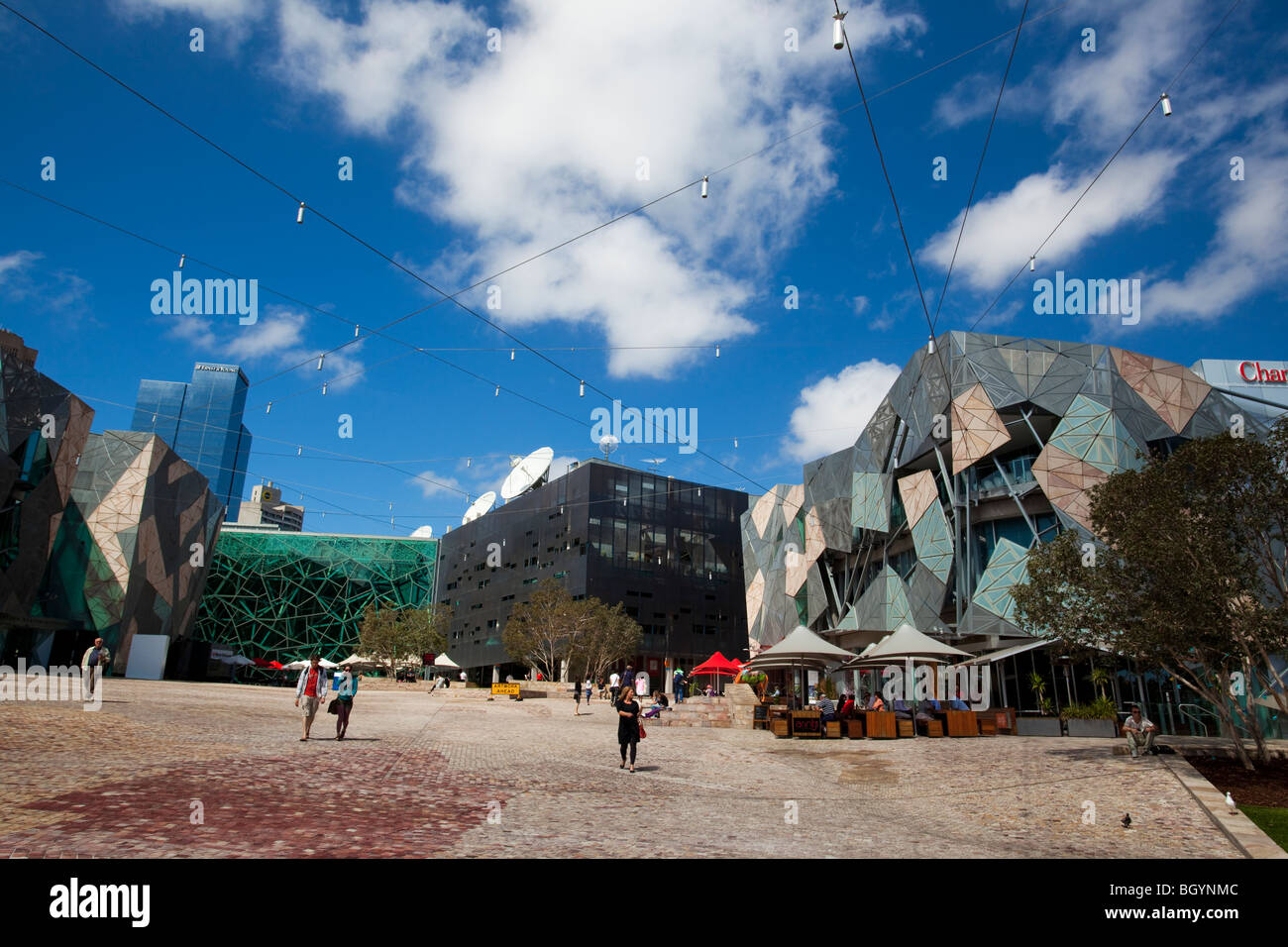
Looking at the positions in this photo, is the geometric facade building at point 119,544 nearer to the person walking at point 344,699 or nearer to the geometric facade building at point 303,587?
the person walking at point 344,699

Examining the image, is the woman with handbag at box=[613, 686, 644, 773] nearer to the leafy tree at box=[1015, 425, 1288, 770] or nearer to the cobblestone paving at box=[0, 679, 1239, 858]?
the cobblestone paving at box=[0, 679, 1239, 858]

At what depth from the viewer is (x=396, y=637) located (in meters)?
72.8

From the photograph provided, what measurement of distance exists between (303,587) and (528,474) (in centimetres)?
3937

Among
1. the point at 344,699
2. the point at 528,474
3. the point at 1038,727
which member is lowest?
the point at 1038,727

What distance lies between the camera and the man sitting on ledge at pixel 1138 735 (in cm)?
1695

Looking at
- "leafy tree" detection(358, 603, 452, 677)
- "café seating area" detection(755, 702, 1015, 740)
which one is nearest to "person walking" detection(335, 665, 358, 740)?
"café seating area" detection(755, 702, 1015, 740)

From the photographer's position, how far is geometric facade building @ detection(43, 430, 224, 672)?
1789 inches

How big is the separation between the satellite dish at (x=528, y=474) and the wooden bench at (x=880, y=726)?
67902 mm

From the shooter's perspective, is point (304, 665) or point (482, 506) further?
point (482, 506)

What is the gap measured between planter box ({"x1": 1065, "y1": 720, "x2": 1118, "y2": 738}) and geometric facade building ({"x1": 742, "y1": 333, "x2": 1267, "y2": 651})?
27.3 feet

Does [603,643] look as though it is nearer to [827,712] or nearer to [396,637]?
[396,637]

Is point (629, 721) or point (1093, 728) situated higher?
point (629, 721)

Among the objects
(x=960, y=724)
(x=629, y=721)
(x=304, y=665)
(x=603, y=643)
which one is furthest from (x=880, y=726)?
(x=603, y=643)
